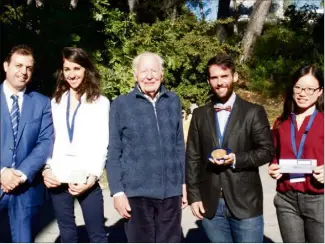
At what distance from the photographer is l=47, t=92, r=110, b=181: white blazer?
337cm

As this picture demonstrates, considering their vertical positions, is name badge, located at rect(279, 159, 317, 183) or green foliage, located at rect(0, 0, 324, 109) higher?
green foliage, located at rect(0, 0, 324, 109)

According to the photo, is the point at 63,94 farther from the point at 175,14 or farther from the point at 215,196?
the point at 175,14

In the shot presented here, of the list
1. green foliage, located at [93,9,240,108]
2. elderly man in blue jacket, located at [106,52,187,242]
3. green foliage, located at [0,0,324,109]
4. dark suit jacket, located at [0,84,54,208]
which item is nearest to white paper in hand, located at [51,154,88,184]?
dark suit jacket, located at [0,84,54,208]

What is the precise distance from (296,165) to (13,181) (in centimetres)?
190

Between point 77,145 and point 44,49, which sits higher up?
point 44,49

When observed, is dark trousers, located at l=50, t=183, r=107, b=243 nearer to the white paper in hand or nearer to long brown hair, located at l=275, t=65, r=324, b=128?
the white paper in hand

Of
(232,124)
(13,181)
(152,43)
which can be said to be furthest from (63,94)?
(152,43)

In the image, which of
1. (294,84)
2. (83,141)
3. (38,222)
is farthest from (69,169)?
(38,222)

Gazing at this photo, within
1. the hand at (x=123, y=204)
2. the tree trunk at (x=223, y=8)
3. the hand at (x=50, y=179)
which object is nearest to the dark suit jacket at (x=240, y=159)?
the hand at (x=123, y=204)

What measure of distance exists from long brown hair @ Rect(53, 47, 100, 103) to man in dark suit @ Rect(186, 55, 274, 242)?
0.87 metres

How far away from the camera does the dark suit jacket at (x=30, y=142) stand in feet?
10.5

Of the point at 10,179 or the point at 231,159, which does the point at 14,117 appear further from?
the point at 231,159

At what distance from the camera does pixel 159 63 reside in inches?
128

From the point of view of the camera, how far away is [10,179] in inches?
124
